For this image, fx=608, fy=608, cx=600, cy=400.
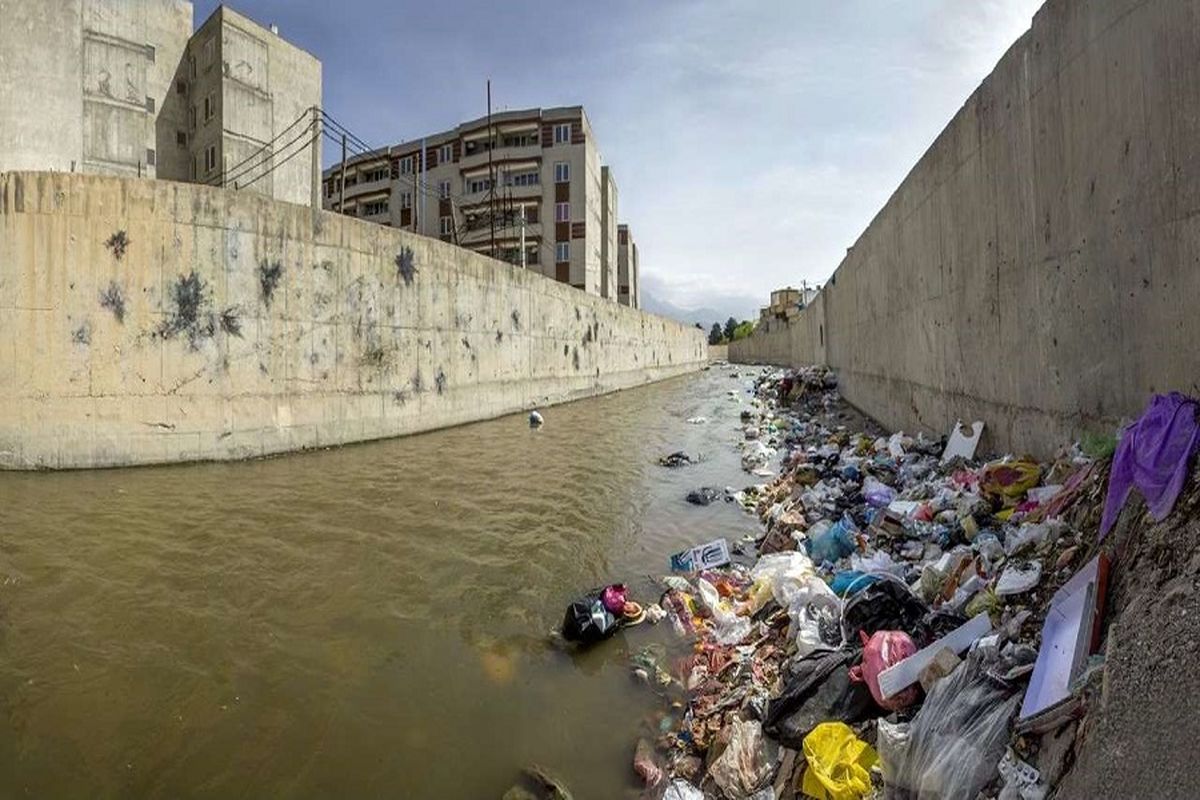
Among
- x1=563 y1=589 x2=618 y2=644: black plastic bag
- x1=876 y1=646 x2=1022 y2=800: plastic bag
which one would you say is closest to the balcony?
A: x1=563 y1=589 x2=618 y2=644: black plastic bag

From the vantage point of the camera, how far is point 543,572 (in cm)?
413

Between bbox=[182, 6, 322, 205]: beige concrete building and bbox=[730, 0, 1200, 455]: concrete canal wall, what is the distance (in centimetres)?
2027

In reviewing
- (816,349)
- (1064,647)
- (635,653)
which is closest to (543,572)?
(635,653)

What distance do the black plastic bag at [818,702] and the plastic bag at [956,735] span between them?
0.27 metres

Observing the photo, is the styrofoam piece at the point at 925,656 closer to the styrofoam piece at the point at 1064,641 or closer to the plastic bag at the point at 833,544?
the styrofoam piece at the point at 1064,641

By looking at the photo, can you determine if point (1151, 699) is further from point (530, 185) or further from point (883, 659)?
point (530, 185)

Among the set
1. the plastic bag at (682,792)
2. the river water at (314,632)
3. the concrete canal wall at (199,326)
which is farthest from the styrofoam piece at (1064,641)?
the concrete canal wall at (199,326)

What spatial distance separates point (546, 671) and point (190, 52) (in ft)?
88.8

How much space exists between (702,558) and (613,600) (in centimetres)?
96

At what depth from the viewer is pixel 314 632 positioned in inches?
127

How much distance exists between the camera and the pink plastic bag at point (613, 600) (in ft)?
11.1

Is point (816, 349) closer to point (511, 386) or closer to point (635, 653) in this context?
point (511, 386)

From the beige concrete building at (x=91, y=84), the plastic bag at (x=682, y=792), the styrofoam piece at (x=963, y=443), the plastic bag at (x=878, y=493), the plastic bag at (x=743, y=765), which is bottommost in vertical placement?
the plastic bag at (x=682, y=792)

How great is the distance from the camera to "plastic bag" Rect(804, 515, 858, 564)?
12.5 ft
